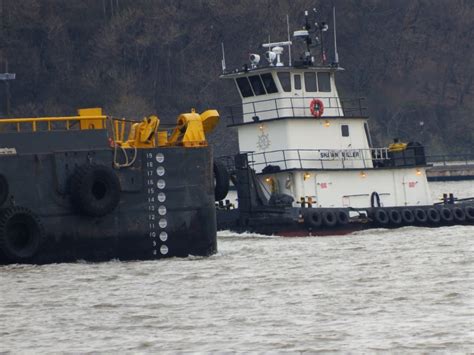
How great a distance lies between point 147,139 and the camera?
94.5ft

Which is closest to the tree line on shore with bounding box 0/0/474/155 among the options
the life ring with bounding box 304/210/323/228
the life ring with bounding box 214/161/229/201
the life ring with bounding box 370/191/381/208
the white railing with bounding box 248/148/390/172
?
the white railing with bounding box 248/148/390/172

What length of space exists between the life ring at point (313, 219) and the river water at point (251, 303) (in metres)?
5.67

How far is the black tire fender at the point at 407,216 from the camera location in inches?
1508

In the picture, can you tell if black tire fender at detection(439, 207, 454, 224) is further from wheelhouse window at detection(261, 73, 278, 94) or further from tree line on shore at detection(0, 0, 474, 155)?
tree line on shore at detection(0, 0, 474, 155)

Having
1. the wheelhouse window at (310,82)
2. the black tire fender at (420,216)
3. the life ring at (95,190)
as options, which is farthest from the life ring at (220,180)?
the black tire fender at (420,216)

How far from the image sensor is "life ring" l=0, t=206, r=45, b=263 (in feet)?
87.4

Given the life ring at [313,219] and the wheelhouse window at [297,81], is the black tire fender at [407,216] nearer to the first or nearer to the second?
the life ring at [313,219]

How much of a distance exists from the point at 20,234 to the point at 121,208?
6.44ft

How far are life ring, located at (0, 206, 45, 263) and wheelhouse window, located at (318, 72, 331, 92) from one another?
45.1 ft

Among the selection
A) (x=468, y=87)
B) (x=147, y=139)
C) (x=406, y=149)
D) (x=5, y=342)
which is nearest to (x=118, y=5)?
(x=468, y=87)

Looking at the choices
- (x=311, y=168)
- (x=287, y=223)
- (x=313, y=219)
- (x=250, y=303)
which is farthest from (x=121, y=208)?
(x=311, y=168)

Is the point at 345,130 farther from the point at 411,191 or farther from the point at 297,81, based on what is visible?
the point at 411,191

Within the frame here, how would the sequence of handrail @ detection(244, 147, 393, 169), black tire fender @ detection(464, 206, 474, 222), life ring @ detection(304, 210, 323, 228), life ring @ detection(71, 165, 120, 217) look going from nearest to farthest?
life ring @ detection(71, 165, 120, 217) → life ring @ detection(304, 210, 323, 228) → handrail @ detection(244, 147, 393, 169) → black tire fender @ detection(464, 206, 474, 222)

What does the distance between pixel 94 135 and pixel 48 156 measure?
111 centimetres
